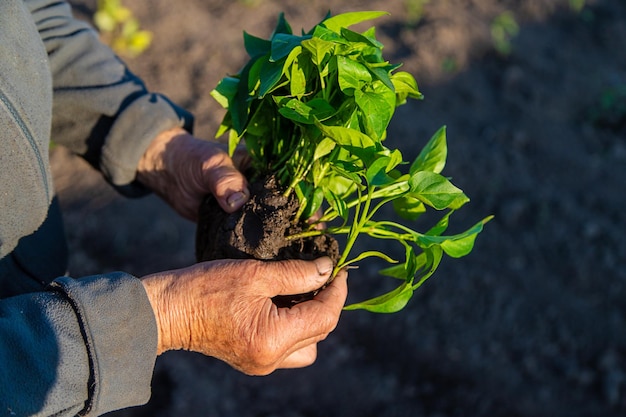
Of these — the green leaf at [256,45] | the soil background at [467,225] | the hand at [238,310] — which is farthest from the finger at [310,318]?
the soil background at [467,225]

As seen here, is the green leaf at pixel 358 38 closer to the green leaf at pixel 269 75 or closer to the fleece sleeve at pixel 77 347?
the green leaf at pixel 269 75

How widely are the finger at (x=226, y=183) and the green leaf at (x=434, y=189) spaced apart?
0.48 meters

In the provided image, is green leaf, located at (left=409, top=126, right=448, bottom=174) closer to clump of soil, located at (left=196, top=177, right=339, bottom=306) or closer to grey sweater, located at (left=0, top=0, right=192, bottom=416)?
clump of soil, located at (left=196, top=177, right=339, bottom=306)

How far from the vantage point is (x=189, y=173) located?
1.79 meters

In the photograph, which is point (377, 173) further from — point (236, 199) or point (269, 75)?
point (236, 199)

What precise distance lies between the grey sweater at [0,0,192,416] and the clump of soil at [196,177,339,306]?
0.34m

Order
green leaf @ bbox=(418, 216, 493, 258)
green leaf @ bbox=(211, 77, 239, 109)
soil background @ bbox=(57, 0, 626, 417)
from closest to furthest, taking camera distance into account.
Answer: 1. green leaf @ bbox=(418, 216, 493, 258)
2. green leaf @ bbox=(211, 77, 239, 109)
3. soil background @ bbox=(57, 0, 626, 417)

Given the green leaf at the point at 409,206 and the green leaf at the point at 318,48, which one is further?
the green leaf at the point at 409,206

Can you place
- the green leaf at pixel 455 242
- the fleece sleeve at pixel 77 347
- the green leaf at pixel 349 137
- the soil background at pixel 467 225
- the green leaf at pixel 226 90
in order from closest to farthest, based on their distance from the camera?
1. the fleece sleeve at pixel 77 347
2. the green leaf at pixel 349 137
3. the green leaf at pixel 455 242
4. the green leaf at pixel 226 90
5. the soil background at pixel 467 225

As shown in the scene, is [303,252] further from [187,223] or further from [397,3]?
[397,3]

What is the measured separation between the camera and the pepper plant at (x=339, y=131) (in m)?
1.33

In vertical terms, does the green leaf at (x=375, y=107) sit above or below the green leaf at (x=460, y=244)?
above

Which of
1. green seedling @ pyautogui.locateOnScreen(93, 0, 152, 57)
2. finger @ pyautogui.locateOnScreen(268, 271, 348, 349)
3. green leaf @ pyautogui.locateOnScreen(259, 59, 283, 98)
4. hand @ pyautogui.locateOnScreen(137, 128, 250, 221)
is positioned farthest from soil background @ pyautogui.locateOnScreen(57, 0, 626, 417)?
green leaf @ pyautogui.locateOnScreen(259, 59, 283, 98)

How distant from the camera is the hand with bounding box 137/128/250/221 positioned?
164 cm
